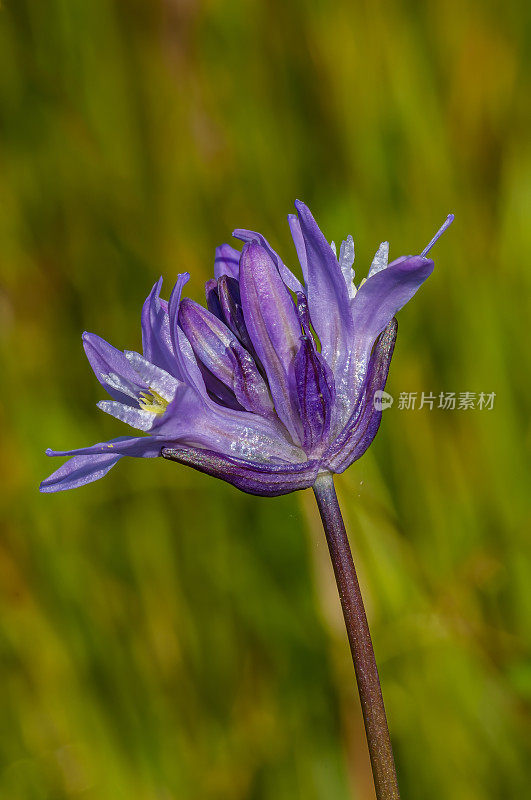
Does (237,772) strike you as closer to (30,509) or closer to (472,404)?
(30,509)

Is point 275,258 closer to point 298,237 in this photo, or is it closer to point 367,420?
point 298,237

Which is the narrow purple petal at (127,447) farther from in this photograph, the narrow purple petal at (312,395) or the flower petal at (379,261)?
the flower petal at (379,261)

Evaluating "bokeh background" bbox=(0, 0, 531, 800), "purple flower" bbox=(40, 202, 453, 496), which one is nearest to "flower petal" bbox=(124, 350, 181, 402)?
"purple flower" bbox=(40, 202, 453, 496)

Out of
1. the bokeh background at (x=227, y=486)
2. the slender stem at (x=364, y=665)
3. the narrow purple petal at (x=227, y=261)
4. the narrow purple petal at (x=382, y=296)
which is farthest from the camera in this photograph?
the bokeh background at (x=227, y=486)

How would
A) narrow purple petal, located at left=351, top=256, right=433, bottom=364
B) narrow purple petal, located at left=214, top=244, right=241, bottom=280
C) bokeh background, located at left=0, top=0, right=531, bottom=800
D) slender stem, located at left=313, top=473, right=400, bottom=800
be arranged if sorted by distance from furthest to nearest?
bokeh background, located at left=0, top=0, right=531, bottom=800
narrow purple petal, located at left=214, top=244, right=241, bottom=280
narrow purple petal, located at left=351, top=256, right=433, bottom=364
slender stem, located at left=313, top=473, right=400, bottom=800

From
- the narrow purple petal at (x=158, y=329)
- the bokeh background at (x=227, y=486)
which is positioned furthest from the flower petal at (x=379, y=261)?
the bokeh background at (x=227, y=486)

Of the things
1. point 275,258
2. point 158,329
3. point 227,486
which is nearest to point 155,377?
point 158,329

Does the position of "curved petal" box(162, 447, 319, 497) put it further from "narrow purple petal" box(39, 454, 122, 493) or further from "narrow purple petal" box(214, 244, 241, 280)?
"narrow purple petal" box(214, 244, 241, 280)
